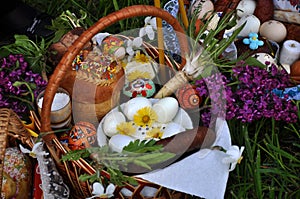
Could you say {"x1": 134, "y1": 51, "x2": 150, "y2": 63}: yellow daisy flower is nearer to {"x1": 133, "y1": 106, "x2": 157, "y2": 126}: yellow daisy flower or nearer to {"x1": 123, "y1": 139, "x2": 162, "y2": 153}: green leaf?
{"x1": 133, "y1": 106, "x2": 157, "y2": 126}: yellow daisy flower

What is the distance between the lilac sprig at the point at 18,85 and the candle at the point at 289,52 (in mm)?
1045

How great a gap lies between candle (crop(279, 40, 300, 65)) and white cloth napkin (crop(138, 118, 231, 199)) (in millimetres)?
765

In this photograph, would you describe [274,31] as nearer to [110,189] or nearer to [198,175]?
[198,175]

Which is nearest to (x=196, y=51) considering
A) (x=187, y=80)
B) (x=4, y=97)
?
(x=187, y=80)

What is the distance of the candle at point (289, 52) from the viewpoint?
2.06 meters

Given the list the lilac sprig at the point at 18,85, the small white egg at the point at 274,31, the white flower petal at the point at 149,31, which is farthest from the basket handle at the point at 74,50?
the small white egg at the point at 274,31

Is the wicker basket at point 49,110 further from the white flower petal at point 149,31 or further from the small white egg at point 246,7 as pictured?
the small white egg at point 246,7

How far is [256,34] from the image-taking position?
2084 millimetres

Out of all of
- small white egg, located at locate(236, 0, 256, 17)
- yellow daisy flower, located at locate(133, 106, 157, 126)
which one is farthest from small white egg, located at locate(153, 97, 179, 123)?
small white egg, located at locate(236, 0, 256, 17)

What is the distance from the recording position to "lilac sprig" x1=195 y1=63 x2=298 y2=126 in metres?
1.67

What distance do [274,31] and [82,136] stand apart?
107cm

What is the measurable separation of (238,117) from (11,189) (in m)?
0.82

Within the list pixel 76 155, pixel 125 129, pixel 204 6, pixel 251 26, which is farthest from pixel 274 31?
pixel 76 155

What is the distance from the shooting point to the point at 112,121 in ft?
5.24
